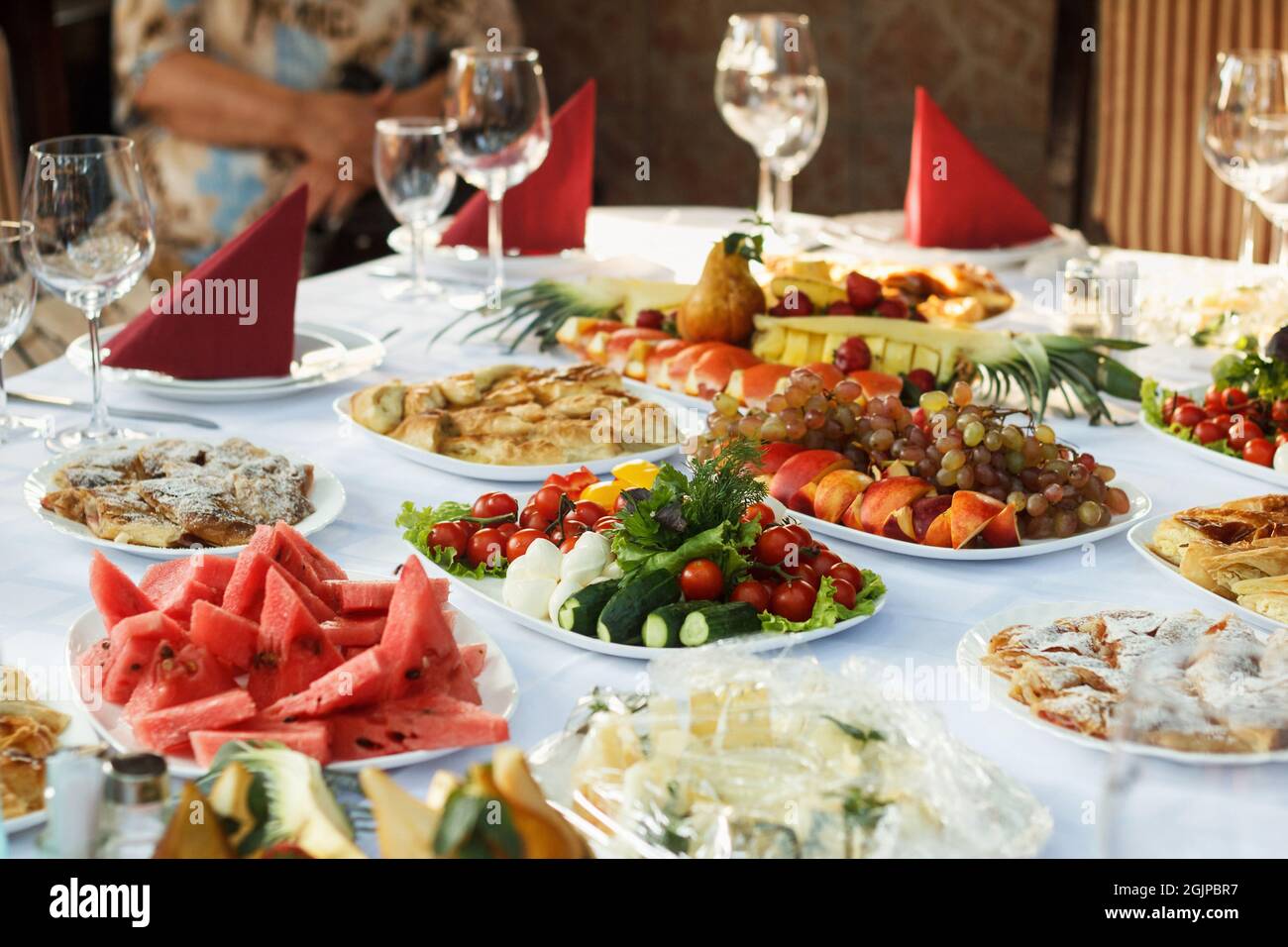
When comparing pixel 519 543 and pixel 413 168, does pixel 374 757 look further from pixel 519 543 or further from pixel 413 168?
pixel 413 168

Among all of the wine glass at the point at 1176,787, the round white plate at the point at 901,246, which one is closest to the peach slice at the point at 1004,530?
the wine glass at the point at 1176,787

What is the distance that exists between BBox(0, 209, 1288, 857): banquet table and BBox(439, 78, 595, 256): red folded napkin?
503 millimetres

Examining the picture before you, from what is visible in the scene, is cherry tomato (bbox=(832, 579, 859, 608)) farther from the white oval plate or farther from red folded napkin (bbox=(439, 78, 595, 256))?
red folded napkin (bbox=(439, 78, 595, 256))

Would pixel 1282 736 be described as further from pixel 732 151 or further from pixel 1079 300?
pixel 732 151

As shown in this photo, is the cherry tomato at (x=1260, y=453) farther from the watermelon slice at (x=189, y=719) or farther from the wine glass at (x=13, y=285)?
the wine glass at (x=13, y=285)

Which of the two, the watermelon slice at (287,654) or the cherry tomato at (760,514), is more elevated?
the cherry tomato at (760,514)

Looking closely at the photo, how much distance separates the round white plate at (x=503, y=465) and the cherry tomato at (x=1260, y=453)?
0.67m

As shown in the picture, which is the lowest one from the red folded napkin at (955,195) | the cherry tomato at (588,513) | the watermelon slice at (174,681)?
the watermelon slice at (174,681)

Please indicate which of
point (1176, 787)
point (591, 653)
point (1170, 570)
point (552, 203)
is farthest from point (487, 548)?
point (552, 203)

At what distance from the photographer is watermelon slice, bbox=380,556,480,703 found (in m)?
1.08

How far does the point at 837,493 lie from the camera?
1512mm

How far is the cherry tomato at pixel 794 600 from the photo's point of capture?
1.25 metres
